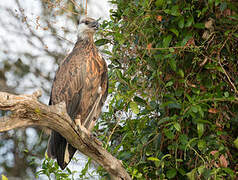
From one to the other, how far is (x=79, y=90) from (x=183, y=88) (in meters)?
0.72

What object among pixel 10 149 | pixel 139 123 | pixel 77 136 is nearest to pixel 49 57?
pixel 10 149

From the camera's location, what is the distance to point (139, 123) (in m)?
2.07

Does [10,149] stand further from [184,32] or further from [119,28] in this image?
[184,32]

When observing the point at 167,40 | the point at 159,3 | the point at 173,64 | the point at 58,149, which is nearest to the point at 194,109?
the point at 173,64

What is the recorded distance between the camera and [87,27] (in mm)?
2340

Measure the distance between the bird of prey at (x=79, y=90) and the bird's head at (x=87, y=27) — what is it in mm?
198

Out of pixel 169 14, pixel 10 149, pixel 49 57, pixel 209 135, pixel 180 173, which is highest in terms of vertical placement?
pixel 49 57

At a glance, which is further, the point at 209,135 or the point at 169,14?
the point at 169,14

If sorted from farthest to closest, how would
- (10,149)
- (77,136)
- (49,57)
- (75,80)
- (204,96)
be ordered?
(49,57) < (10,149) < (75,80) < (204,96) < (77,136)

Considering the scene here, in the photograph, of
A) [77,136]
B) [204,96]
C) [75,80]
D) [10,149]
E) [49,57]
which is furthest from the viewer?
[49,57]

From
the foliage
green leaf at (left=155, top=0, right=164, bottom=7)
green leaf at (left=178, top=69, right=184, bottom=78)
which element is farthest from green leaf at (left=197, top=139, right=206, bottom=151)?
green leaf at (left=155, top=0, right=164, bottom=7)

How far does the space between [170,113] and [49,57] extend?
2412 mm

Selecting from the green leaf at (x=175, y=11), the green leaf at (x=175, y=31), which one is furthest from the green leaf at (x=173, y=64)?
the green leaf at (x=175, y=11)

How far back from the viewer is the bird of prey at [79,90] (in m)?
2.00
